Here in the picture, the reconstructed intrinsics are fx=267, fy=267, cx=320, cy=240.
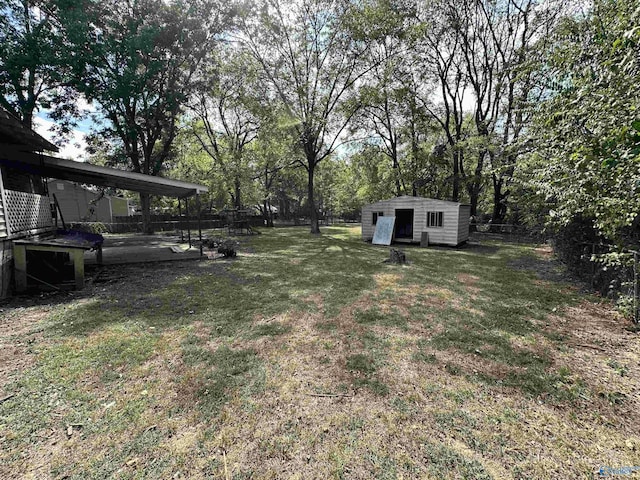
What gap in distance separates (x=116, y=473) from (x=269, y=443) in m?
1.01

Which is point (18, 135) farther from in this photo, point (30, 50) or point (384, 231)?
point (384, 231)

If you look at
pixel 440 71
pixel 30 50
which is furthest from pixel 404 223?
pixel 30 50

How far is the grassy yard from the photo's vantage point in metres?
1.92

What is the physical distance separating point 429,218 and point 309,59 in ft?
43.2

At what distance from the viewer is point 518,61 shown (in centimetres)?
1531

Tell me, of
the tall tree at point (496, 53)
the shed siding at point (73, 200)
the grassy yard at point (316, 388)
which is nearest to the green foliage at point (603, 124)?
the grassy yard at point (316, 388)

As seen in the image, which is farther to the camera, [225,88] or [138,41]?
[225,88]

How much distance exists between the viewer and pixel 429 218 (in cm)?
1319

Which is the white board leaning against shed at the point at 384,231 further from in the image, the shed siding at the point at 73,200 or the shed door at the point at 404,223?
the shed siding at the point at 73,200

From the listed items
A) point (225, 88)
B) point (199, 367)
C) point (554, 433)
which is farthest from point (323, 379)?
point (225, 88)

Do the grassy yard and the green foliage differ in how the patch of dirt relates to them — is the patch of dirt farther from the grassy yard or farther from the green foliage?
the green foliage

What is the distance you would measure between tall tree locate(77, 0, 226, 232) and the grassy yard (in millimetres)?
13841

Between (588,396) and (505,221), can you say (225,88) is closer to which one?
(505,221)

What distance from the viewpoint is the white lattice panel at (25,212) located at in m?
5.63
